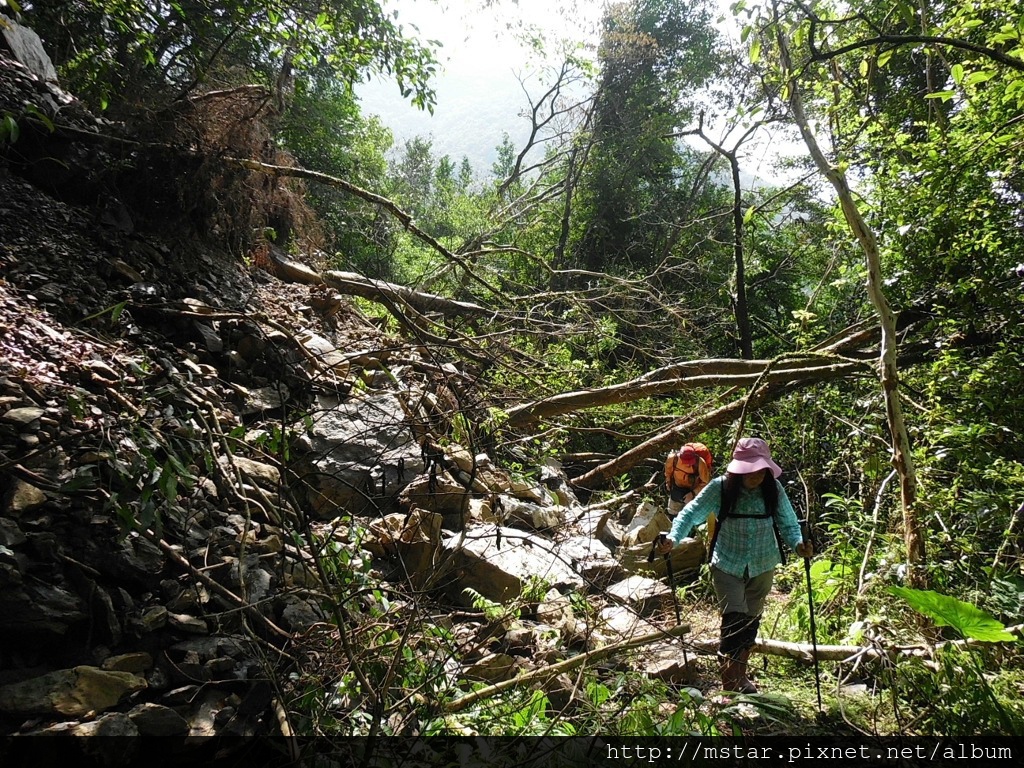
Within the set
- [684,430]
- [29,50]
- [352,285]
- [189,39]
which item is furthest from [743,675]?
[189,39]

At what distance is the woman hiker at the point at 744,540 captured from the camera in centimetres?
328

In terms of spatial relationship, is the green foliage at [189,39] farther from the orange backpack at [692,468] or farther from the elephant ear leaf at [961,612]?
the elephant ear leaf at [961,612]

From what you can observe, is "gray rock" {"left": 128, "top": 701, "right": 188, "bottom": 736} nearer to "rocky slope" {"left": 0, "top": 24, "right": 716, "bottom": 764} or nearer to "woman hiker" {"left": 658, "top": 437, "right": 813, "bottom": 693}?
"rocky slope" {"left": 0, "top": 24, "right": 716, "bottom": 764}

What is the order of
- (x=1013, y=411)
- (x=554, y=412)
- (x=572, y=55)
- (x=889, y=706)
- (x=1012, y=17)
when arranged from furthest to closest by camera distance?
(x=572, y=55) < (x=554, y=412) < (x=1013, y=411) < (x=1012, y=17) < (x=889, y=706)

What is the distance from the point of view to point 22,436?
8.36ft

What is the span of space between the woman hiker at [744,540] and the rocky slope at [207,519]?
1.27 feet

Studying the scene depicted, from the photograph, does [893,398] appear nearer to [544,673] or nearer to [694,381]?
[694,381]

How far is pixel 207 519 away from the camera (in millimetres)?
2898

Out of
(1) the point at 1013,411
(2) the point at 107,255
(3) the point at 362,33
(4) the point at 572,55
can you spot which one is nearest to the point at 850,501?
(1) the point at 1013,411

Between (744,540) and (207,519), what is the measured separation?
2.95 m

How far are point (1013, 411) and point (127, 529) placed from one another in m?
5.34

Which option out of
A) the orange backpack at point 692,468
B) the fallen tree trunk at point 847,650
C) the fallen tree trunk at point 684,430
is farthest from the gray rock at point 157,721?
the fallen tree trunk at point 684,430

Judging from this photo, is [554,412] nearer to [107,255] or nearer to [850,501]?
[850,501]

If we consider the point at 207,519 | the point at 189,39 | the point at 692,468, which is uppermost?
the point at 189,39
